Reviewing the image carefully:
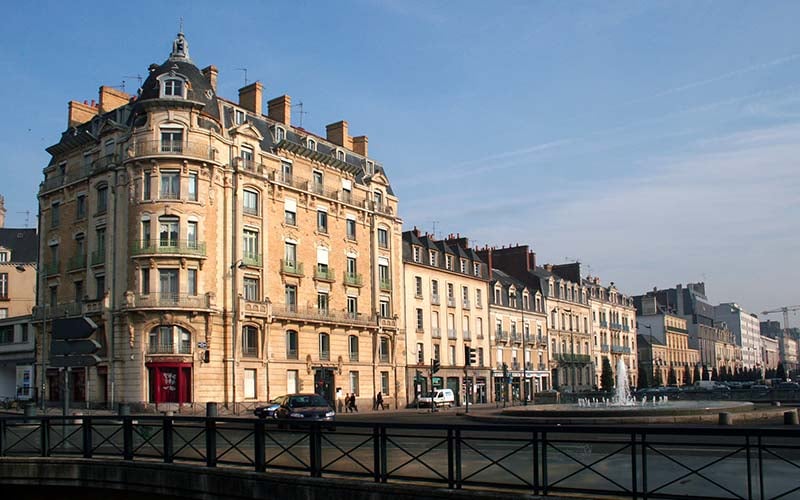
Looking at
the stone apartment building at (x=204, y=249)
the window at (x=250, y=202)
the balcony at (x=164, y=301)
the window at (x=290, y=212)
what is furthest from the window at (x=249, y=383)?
the window at (x=290, y=212)

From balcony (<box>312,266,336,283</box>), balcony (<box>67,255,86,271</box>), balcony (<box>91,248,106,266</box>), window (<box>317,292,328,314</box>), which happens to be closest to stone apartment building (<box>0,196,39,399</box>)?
balcony (<box>67,255,86,271</box>)

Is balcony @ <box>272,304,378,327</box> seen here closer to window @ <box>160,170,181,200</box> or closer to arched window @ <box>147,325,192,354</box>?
arched window @ <box>147,325,192,354</box>

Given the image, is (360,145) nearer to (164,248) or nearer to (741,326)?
(164,248)

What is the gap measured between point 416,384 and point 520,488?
5108 cm

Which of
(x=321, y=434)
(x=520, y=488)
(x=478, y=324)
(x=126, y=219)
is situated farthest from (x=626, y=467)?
(x=478, y=324)

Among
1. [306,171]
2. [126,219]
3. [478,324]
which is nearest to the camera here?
[126,219]

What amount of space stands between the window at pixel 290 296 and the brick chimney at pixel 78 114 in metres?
17.0

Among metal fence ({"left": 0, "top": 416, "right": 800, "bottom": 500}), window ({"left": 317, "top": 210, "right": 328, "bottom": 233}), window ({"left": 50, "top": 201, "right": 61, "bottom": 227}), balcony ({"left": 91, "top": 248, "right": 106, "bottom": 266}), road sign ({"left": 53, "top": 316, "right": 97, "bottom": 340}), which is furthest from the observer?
window ({"left": 317, "top": 210, "right": 328, "bottom": 233})

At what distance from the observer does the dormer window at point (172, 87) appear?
45.4 m

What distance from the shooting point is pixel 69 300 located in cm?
4856

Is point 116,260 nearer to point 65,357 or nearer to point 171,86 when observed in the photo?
point 171,86

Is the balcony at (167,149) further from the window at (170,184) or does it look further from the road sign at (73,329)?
the road sign at (73,329)

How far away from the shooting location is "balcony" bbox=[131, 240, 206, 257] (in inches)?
1726

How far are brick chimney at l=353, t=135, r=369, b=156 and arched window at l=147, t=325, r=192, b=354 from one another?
75.4 feet
